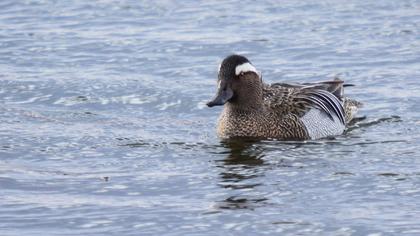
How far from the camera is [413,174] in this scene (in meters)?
12.2

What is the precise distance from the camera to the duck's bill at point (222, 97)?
14430 millimetres

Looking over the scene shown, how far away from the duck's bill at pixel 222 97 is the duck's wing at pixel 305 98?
681 millimetres

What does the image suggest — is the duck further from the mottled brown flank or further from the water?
the water

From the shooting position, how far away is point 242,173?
12.7 m

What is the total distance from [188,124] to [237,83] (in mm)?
842

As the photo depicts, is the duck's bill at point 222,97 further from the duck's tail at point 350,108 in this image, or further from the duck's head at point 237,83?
the duck's tail at point 350,108

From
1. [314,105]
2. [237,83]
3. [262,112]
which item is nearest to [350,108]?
[314,105]

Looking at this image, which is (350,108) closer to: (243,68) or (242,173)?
(243,68)

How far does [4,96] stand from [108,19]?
200 inches

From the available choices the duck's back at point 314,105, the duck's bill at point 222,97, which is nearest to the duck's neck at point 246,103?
the duck's back at point 314,105

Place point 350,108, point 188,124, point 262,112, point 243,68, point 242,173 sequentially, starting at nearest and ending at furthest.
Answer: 1. point 242,173
2. point 243,68
3. point 262,112
4. point 188,124
5. point 350,108

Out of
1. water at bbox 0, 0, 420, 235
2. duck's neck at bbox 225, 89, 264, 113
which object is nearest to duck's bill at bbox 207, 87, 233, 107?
duck's neck at bbox 225, 89, 264, 113

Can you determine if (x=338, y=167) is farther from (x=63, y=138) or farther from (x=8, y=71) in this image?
(x=8, y=71)

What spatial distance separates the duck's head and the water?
498 mm
